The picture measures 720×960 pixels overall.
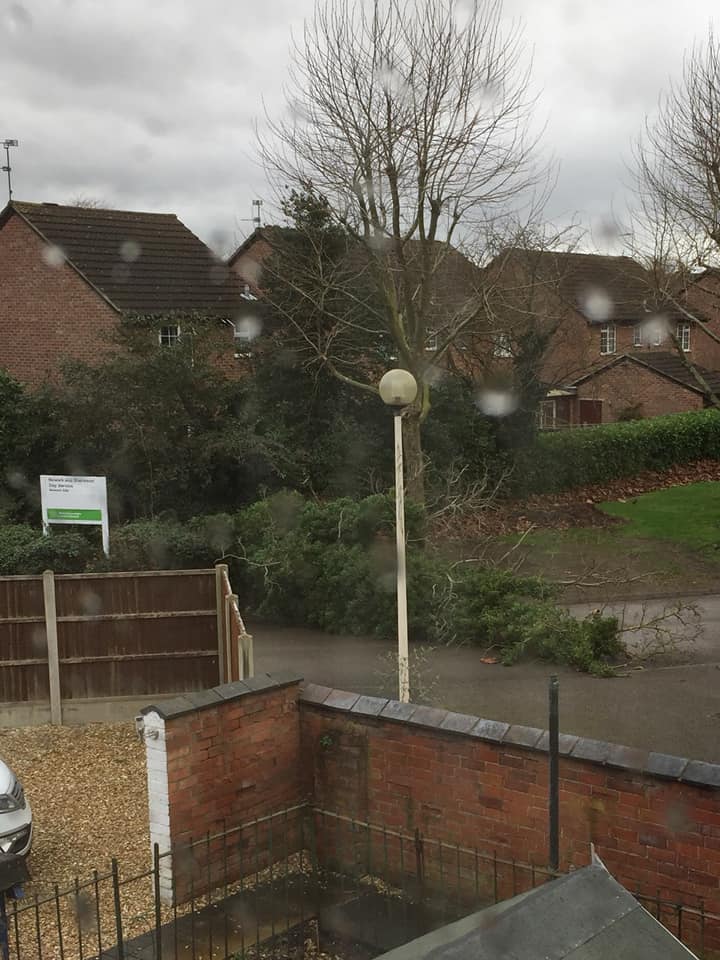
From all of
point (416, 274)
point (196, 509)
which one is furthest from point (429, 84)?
point (196, 509)

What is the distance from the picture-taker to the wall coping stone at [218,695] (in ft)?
22.1

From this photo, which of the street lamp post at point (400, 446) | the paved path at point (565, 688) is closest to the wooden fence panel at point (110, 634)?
the paved path at point (565, 688)

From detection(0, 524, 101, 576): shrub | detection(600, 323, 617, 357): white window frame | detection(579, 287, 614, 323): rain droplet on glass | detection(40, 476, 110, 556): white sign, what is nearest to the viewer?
detection(0, 524, 101, 576): shrub

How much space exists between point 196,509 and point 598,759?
14.9 meters

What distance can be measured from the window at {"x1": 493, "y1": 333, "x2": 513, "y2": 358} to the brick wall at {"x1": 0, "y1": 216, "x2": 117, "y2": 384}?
32.5ft

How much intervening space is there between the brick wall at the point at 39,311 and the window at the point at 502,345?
32.5 ft

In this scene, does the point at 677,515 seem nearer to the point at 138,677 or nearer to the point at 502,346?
the point at 502,346

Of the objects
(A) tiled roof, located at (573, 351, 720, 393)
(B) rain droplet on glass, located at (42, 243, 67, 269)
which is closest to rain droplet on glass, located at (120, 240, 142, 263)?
(B) rain droplet on glass, located at (42, 243, 67, 269)

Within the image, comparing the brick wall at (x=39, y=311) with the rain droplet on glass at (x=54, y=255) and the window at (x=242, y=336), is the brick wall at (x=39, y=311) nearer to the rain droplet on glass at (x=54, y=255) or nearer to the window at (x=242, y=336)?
the rain droplet on glass at (x=54, y=255)

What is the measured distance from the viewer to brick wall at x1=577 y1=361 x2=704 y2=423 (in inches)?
1420

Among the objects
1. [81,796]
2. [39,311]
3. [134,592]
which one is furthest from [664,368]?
[81,796]

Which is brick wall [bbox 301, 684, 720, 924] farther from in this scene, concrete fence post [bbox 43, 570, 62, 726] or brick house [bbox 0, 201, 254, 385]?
brick house [bbox 0, 201, 254, 385]

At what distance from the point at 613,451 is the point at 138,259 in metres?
14.1

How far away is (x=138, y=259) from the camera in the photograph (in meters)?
26.6
